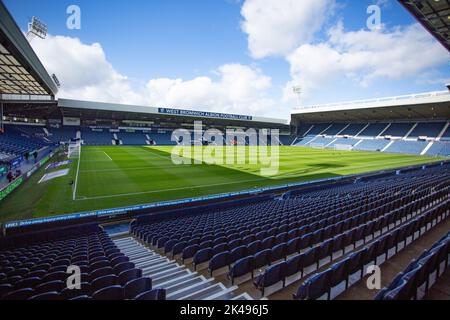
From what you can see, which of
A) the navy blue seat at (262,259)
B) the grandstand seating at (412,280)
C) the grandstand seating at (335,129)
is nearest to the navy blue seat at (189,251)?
the navy blue seat at (262,259)

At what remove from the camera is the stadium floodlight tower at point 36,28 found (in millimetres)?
31153

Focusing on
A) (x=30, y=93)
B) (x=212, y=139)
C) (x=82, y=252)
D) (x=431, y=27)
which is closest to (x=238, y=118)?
(x=212, y=139)

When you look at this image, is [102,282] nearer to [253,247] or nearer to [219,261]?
[219,261]

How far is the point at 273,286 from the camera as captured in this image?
5.12m

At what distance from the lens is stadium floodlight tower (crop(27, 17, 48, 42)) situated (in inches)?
1227

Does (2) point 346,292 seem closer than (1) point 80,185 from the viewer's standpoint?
Yes

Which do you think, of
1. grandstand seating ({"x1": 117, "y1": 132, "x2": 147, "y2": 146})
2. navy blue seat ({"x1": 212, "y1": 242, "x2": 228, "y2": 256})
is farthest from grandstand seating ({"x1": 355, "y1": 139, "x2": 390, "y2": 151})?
navy blue seat ({"x1": 212, "y1": 242, "x2": 228, "y2": 256})

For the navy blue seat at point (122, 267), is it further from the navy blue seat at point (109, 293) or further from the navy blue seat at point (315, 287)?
the navy blue seat at point (315, 287)

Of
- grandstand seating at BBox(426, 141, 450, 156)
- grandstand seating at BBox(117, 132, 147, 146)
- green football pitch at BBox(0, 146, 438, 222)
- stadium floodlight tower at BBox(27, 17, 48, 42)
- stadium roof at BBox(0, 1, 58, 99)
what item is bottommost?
green football pitch at BBox(0, 146, 438, 222)

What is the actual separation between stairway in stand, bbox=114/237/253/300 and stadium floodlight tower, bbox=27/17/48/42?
37763 millimetres

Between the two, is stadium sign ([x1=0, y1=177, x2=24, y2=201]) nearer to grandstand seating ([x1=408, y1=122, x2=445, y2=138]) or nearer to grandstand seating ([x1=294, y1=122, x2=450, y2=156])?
grandstand seating ([x1=294, y1=122, x2=450, y2=156])

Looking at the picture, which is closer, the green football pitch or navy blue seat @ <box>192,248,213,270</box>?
navy blue seat @ <box>192,248,213,270</box>
